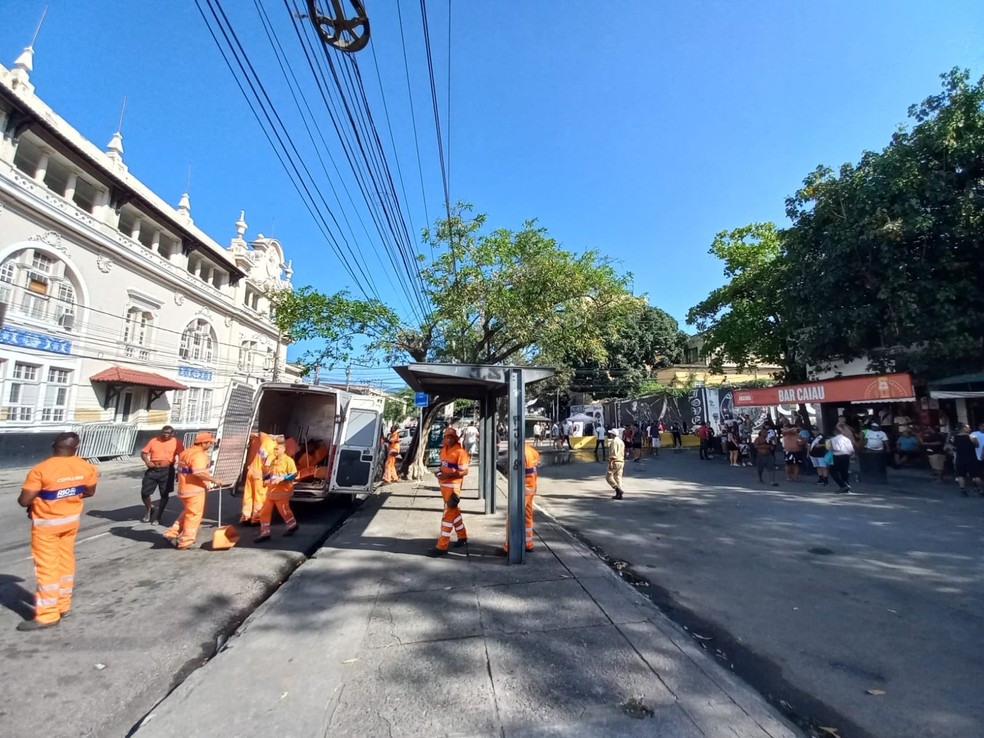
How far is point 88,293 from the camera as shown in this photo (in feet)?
59.9

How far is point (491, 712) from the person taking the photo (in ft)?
9.05

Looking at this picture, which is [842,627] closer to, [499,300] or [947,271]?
[499,300]

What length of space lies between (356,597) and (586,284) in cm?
1061

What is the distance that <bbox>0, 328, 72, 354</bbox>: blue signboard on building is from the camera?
15.4m

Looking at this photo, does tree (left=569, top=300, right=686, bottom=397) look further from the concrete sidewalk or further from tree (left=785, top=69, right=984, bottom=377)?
the concrete sidewalk

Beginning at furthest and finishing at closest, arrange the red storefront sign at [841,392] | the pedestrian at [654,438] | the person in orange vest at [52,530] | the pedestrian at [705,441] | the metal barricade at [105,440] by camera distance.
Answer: the pedestrian at [654,438] < the pedestrian at [705,441] < the metal barricade at [105,440] < the red storefront sign at [841,392] < the person in orange vest at [52,530]

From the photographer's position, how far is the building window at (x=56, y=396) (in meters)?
17.1

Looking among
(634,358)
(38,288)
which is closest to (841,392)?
(634,358)

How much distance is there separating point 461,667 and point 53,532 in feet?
11.6

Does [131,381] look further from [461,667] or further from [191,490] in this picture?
[461,667]

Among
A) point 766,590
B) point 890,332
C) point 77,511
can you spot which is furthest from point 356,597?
point 890,332

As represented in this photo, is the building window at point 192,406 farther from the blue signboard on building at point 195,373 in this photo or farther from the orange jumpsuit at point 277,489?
the orange jumpsuit at point 277,489

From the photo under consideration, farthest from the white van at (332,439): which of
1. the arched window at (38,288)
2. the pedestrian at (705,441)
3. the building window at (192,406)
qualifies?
the building window at (192,406)

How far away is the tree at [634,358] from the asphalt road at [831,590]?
74.5ft
